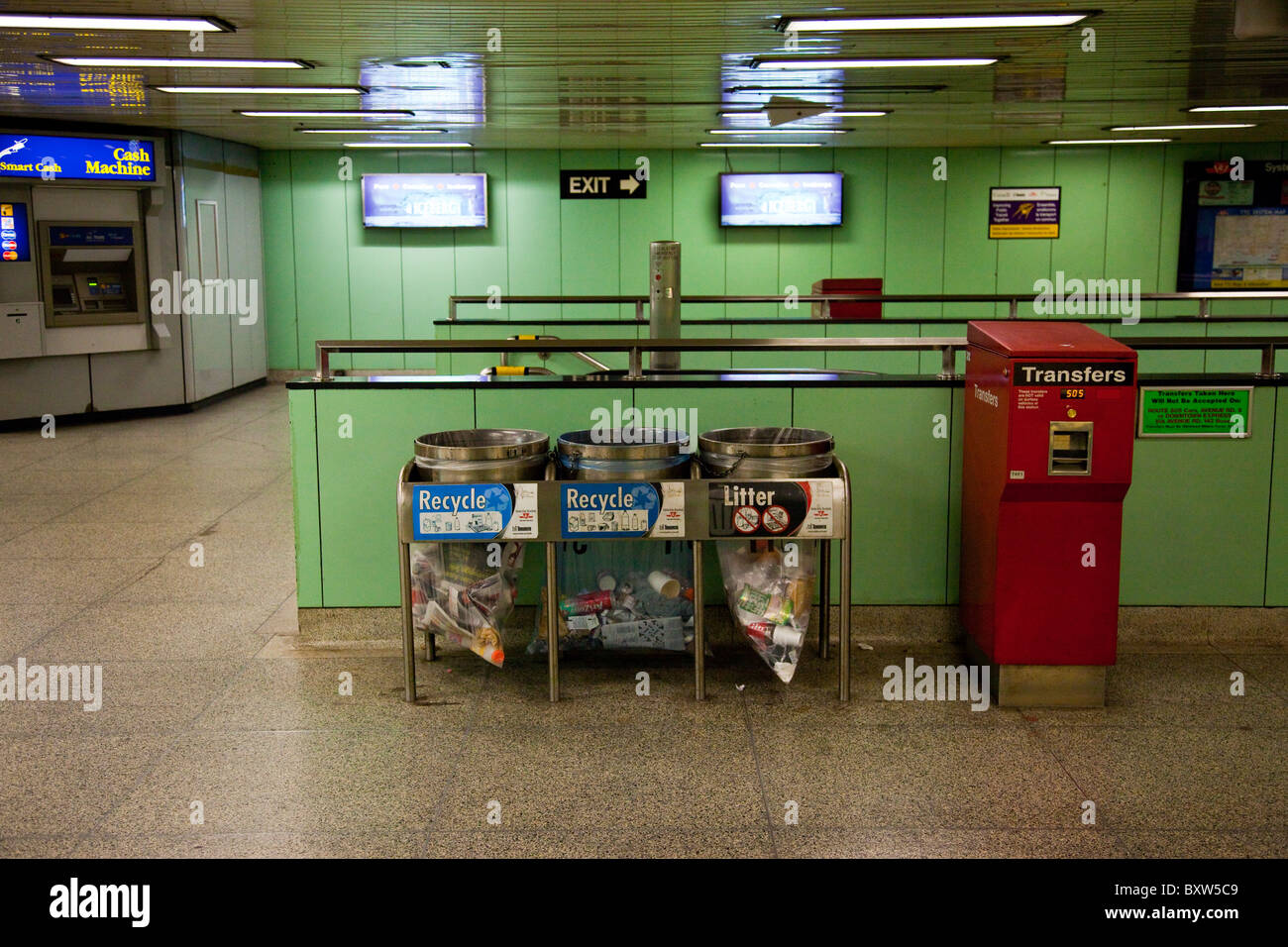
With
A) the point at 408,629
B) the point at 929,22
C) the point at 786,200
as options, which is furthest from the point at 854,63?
the point at 786,200

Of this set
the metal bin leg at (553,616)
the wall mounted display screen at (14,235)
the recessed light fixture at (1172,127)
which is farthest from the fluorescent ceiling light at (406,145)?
the metal bin leg at (553,616)

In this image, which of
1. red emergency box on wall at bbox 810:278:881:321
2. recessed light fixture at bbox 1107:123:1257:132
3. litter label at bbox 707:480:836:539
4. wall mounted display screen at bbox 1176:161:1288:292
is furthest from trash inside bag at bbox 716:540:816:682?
wall mounted display screen at bbox 1176:161:1288:292

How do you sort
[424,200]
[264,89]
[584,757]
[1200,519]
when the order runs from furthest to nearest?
[424,200] → [264,89] → [1200,519] → [584,757]

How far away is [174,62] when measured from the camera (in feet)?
21.6

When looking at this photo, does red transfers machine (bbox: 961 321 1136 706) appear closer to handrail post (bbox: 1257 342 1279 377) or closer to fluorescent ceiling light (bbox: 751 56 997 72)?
handrail post (bbox: 1257 342 1279 377)

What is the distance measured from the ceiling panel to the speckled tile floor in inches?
114

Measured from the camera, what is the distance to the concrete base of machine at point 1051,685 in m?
3.55

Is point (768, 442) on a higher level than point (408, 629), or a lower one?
higher

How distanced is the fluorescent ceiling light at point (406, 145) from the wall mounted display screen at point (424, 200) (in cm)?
36

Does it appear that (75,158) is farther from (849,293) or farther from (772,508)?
(772,508)

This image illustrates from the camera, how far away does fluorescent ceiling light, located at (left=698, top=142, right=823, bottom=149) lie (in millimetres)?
11977

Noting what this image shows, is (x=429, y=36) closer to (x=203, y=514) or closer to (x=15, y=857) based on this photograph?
(x=203, y=514)

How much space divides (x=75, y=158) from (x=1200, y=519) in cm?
891

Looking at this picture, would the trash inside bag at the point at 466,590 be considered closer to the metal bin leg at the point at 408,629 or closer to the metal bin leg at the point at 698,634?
the metal bin leg at the point at 408,629
